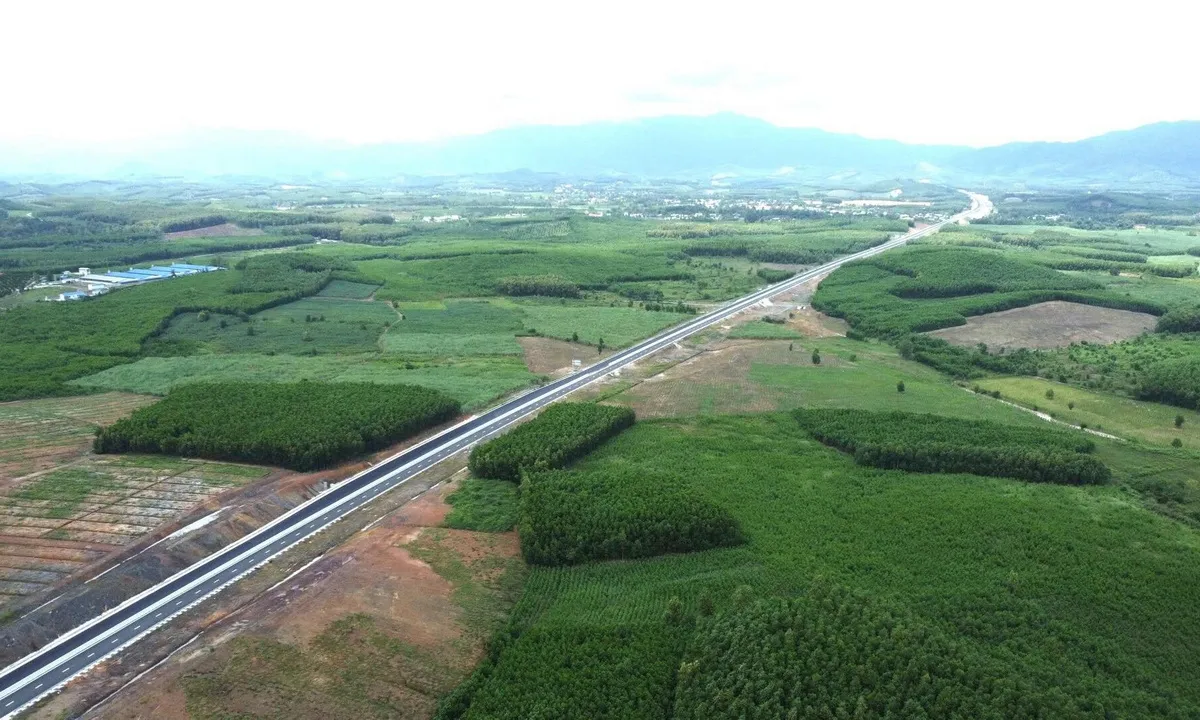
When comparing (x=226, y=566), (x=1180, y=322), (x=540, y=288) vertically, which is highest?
(x=1180, y=322)

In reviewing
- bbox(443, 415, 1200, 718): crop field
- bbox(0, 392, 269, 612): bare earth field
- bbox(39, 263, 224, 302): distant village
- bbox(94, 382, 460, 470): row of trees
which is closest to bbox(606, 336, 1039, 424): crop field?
bbox(443, 415, 1200, 718): crop field

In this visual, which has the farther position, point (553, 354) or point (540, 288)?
point (540, 288)

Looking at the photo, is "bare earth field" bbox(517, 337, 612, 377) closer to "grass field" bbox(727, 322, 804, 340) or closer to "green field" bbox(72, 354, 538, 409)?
"green field" bbox(72, 354, 538, 409)

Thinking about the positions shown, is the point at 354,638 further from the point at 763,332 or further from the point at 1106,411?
the point at 763,332

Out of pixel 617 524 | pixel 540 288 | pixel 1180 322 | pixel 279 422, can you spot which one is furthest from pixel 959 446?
pixel 540 288

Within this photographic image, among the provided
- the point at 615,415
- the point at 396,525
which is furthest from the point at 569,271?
the point at 396,525

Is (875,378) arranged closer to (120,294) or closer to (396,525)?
(396,525)
